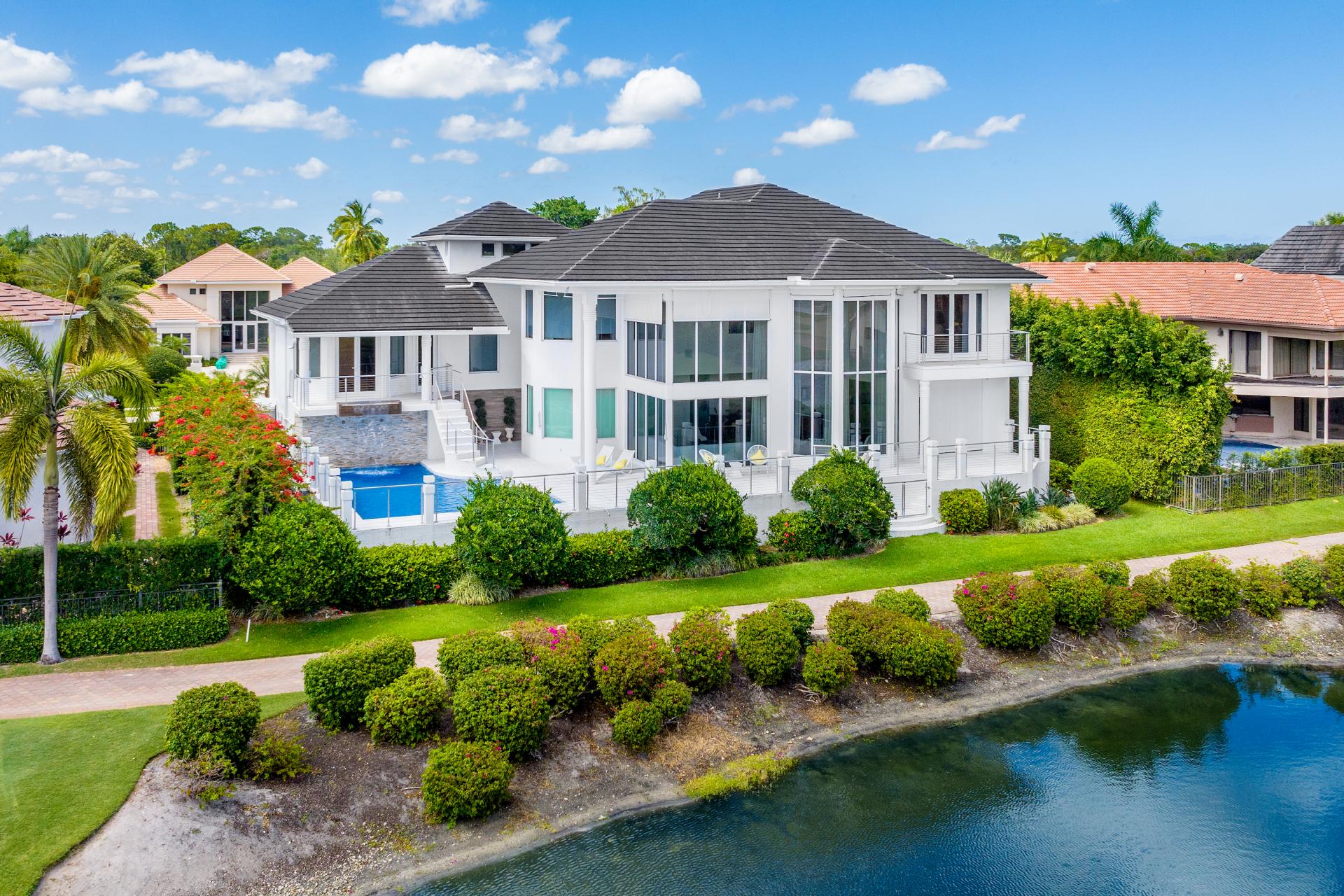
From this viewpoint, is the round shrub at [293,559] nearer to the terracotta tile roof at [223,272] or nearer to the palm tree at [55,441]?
the palm tree at [55,441]

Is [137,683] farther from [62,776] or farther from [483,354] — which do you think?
[483,354]

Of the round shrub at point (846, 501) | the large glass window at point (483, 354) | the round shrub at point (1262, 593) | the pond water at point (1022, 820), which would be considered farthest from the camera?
the large glass window at point (483, 354)

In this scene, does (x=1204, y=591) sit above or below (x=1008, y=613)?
above

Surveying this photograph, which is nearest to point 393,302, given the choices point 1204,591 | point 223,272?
point 1204,591

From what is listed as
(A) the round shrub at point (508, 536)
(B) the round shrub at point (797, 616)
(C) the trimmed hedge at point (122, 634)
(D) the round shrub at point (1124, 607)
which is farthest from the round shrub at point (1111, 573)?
(C) the trimmed hedge at point (122, 634)

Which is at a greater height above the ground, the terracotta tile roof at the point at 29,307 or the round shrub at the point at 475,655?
the terracotta tile roof at the point at 29,307

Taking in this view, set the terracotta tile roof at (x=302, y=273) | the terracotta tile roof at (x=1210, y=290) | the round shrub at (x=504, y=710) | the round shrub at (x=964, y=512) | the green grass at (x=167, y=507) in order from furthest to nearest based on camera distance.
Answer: the terracotta tile roof at (x=302, y=273)
the terracotta tile roof at (x=1210, y=290)
the green grass at (x=167, y=507)
the round shrub at (x=964, y=512)
the round shrub at (x=504, y=710)
